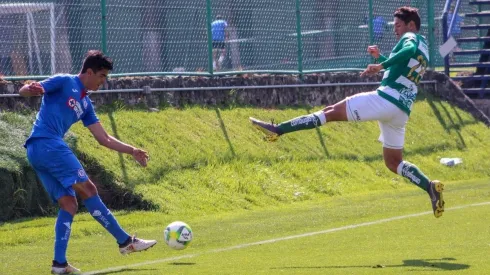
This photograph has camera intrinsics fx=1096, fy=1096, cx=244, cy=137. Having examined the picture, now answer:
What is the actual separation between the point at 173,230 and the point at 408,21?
12.4 ft

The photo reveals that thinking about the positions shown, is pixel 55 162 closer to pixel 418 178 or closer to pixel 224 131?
pixel 418 178

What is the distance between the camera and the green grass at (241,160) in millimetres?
15305

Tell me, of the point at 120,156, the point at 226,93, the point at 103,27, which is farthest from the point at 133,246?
the point at 226,93

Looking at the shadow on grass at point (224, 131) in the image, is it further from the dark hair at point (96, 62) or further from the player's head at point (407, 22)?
the dark hair at point (96, 62)

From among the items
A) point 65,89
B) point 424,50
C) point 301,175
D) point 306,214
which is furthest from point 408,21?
point 301,175

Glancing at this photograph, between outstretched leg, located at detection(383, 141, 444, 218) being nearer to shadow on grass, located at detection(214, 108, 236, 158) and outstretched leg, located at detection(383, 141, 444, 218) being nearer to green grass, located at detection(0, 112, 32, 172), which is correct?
green grass, located at detection(0, 112, 32, 172)

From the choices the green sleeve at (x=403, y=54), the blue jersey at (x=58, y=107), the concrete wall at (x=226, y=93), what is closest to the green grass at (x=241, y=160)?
the concrete wall at (x=226, y=93)

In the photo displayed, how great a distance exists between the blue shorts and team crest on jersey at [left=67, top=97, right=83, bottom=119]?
12.8 inches

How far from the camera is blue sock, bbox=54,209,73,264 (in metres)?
9.52

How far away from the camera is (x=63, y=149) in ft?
31.6

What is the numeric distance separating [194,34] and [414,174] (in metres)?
7.19

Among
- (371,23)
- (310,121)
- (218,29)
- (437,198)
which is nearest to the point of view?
(437,198)

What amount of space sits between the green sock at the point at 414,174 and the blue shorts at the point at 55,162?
163 inches

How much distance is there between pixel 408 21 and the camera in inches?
480
